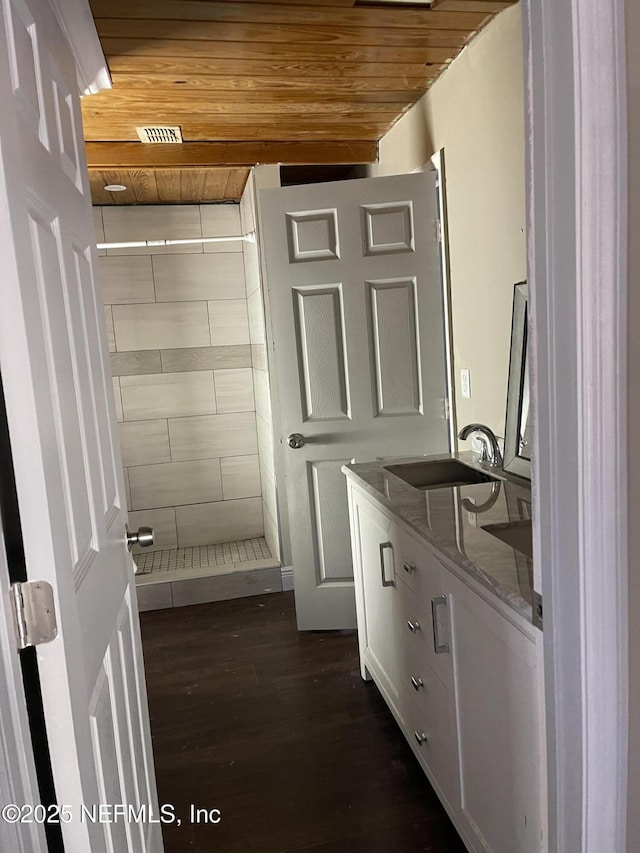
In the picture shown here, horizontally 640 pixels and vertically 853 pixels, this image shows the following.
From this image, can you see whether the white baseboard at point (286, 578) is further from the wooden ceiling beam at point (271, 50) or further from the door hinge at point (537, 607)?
the door hinge at point (537, 607)

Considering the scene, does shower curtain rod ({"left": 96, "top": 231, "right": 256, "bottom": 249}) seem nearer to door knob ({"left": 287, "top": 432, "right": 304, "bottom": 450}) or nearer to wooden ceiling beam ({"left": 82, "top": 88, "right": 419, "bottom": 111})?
wooden ceiling beam ({"left": 82, "top": 88, "right": 419, "bottom": 111})

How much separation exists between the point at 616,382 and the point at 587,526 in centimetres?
19

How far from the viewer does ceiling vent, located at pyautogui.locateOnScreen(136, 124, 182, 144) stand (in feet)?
9.39

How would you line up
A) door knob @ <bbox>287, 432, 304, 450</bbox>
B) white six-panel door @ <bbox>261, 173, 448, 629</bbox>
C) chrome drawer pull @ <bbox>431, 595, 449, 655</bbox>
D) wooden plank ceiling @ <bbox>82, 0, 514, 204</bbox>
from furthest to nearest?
door knob @ <bbox>287, 432, 304, 450</bbox> → white six-panel door @ <bbox>261, 173, 448, 629</bbox> → wooden plank ceiling @ <bbox>82, 0, 514, 204</bbox> → chrome drawer pull @ <bbox>431, 595, 449, 655</bbox>

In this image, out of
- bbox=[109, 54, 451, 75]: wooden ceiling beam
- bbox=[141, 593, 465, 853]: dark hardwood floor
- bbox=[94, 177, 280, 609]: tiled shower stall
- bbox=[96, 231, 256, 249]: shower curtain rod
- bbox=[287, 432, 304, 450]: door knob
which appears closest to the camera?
bbox=[141, 593, 465, 853]: dark hardwood floor

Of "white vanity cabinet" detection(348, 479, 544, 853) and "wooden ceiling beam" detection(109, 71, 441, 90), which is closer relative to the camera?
"white vanity cabinet" detection(348, 479, 544, 853)

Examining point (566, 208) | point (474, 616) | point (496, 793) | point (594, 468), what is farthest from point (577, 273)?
point (496, 793)

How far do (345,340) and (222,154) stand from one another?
47.6 inches

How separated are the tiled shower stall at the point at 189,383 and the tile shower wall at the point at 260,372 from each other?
21 mm

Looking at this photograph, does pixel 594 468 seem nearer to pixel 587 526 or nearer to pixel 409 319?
pixel 587 526

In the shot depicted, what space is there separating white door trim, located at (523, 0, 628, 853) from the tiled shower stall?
9.89 feet

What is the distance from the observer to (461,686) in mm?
1532

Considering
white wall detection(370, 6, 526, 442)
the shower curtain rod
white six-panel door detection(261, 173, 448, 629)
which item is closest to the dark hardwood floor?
white six-panel door detection(261, 173, 448, 629)

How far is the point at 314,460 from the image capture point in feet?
9.74
